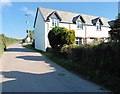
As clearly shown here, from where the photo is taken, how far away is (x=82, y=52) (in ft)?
56.0

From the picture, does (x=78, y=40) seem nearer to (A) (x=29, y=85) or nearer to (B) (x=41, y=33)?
(B) (x=41, y=33)

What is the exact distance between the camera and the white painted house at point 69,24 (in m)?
36.7

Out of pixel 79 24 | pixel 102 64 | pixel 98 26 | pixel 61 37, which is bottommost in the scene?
pixel 102 64

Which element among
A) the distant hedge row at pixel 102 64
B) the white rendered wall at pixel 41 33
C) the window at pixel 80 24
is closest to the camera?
the distant hedge row at pixel 102 64

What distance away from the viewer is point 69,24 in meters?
39.8

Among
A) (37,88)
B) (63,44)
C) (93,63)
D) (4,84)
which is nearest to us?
(37,88)

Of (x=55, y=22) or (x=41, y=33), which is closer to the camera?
(x=55, y=22)

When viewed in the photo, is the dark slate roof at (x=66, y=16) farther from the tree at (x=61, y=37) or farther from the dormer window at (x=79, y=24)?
the tree at (x=61, y=37)

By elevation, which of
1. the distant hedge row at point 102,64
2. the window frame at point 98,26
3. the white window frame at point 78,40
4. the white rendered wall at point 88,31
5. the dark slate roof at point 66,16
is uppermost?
the dark slate roof at point 66,16

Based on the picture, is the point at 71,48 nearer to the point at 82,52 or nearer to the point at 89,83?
the point at 82,52

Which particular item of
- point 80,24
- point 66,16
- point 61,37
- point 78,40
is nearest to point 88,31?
point 80,24

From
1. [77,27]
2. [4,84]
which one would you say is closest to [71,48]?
[4,84]

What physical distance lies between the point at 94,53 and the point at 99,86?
13.6ft

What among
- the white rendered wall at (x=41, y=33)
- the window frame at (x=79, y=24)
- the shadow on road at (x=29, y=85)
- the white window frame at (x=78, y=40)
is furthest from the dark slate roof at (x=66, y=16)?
the shadow on road at (x=29, y=85)
